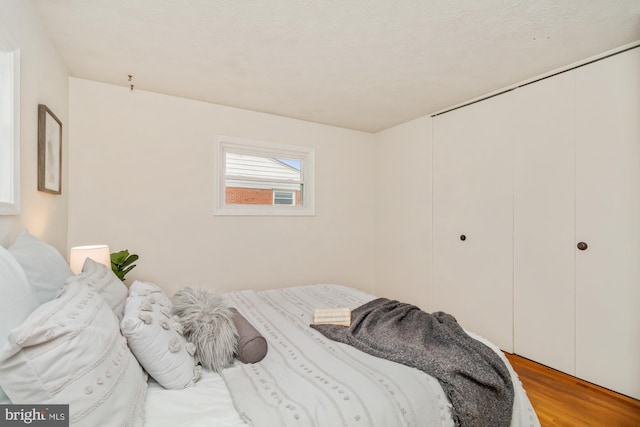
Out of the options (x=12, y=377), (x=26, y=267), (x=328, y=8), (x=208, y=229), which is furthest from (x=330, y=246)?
(x=12, y=377)

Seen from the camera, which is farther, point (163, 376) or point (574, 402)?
point (574, 402)

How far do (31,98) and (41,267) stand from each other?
1.08 m

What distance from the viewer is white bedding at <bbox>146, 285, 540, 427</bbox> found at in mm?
1025

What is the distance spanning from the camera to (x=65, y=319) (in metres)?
0.88

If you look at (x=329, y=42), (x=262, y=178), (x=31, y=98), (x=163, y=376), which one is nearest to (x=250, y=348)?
(x=163, y=376)

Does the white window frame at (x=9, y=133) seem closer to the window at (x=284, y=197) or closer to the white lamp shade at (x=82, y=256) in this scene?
the white lamp shade at (x=82, y=256)

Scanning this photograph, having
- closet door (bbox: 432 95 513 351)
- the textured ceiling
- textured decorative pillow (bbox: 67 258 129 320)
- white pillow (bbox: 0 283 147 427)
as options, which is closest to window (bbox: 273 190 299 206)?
the textured ceiling

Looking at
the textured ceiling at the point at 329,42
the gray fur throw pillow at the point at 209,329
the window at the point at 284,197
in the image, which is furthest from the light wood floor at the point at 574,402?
the window at the point at 284,197

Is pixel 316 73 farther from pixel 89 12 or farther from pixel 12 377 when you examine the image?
pixel 12 377

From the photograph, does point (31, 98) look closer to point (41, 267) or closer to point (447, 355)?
point (41, 267)

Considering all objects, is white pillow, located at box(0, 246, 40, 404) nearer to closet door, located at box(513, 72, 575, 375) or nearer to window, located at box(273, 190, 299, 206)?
window, located at box(273, 190, 299, 206)

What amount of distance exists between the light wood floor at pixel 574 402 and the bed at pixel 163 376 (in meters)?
0.77

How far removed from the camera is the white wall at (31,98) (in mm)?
1448

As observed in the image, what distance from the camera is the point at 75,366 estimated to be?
0.82m
